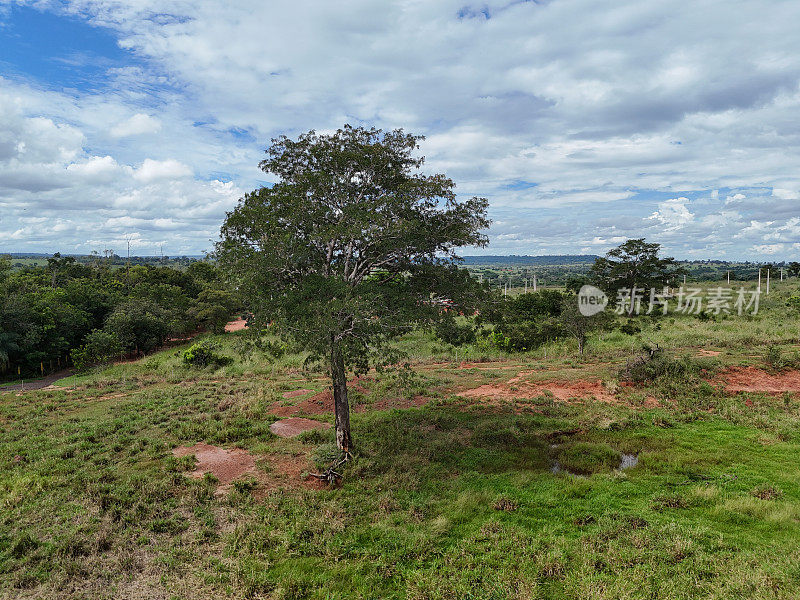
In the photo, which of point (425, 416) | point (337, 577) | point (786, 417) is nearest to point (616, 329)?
point (786, 417)

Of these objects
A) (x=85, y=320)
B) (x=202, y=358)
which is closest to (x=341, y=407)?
(x=202, y=358)

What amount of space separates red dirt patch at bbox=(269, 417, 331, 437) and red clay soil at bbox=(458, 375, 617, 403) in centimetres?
678

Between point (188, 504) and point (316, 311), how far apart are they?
5.43 metres

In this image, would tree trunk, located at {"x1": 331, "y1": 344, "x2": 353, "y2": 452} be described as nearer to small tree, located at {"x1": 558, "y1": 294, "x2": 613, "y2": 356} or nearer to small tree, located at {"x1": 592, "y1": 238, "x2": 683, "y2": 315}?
small tree, located at {"x1": 558, "y1": 294, "x2": 613, "y2": 356}

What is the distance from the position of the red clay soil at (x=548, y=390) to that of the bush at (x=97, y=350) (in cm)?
2859

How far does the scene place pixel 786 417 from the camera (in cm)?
1386

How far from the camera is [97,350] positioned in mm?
30703

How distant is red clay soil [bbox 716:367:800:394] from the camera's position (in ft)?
55.3

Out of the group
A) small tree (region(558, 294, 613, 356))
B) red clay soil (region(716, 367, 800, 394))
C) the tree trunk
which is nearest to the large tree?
the tree trunk

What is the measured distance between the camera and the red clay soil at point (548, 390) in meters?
17.5

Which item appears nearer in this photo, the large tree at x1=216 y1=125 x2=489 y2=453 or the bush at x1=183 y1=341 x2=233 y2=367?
the large tree at x1=216 y1=125 x2=489 y2=453

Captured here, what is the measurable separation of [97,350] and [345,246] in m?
29.8

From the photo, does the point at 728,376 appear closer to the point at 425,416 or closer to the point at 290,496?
the point at 425,416

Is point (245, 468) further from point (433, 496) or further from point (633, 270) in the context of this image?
point (633, 270)
